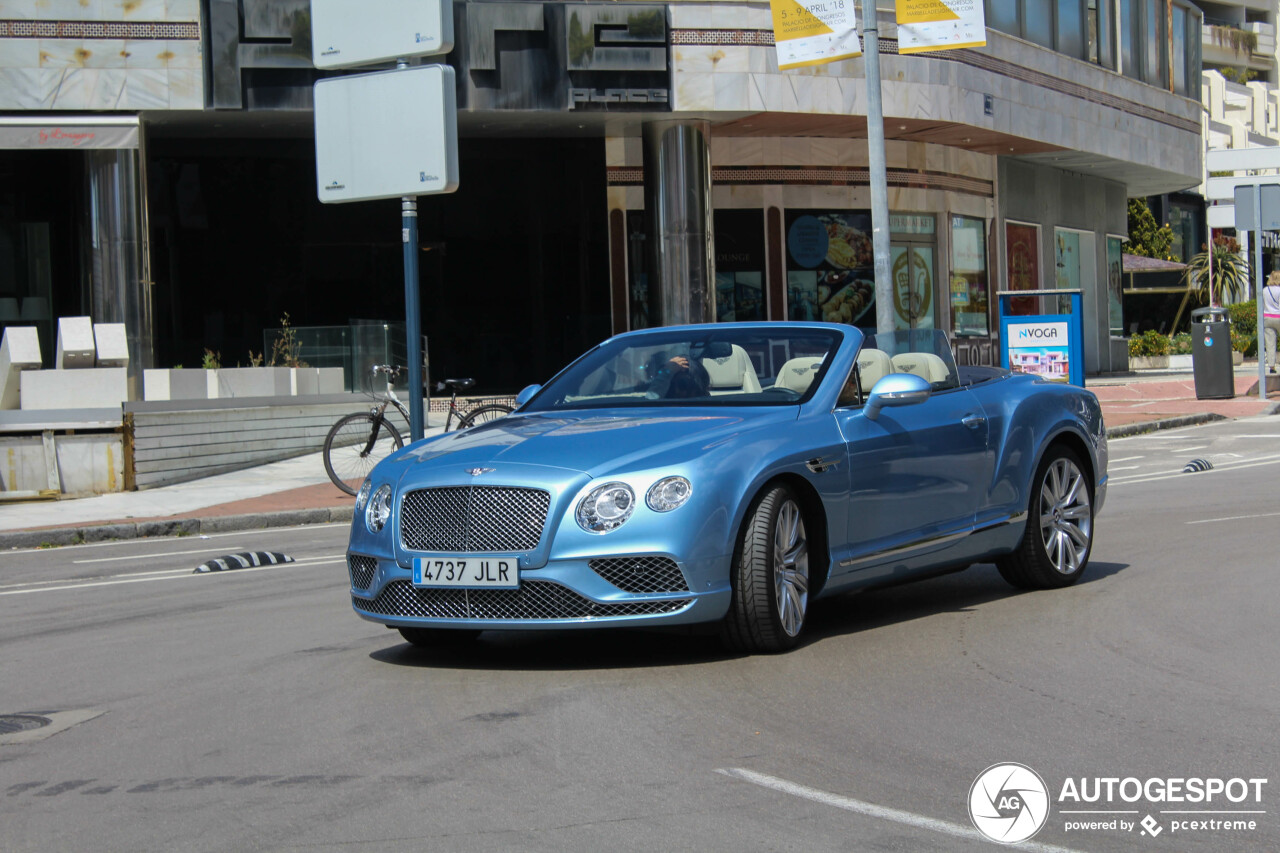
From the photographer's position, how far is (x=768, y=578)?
6.23m

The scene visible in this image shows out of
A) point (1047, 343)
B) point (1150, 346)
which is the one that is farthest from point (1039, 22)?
point (1150, 346)

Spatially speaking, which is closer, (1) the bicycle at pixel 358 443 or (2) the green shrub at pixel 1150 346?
(1) the bicycle at pixel 358 443

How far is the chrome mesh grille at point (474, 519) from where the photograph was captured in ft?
19.7

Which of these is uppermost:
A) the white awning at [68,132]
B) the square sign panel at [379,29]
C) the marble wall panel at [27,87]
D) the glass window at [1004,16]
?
the glass window at [1004,16]

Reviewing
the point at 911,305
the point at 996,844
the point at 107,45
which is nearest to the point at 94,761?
the point at 996,844

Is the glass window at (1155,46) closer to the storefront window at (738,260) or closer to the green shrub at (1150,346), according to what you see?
the green shrub at (1150,346)

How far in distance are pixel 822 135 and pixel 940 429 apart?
2349 centimetres

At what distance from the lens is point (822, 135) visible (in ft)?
98.9

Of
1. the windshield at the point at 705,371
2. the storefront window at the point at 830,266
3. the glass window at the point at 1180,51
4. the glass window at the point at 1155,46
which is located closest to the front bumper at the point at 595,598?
the windshield at the point at 705,371

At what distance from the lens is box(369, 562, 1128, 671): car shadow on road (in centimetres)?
645

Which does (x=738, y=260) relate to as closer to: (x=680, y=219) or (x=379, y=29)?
(x=680, y=219)

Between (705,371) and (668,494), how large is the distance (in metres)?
1.44

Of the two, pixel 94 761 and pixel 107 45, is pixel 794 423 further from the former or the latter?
pixel 107 45

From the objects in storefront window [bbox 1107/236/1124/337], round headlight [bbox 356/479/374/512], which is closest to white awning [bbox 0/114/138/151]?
round headlight [bbox 356/479/374/512]
